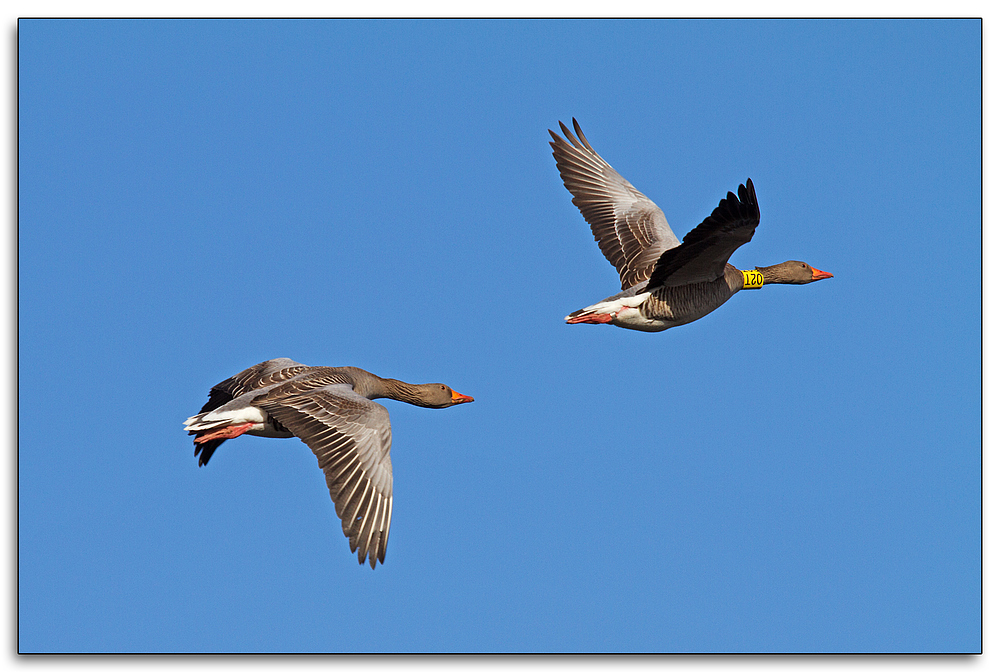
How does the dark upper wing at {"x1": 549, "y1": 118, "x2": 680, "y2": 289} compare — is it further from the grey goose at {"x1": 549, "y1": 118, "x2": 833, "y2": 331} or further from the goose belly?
the goose belly

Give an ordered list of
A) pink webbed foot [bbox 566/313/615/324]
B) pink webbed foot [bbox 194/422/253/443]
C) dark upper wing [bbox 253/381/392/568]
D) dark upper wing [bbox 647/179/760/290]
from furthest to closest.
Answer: pink webbed foot [bbox 566/313/615/324], pink webbed foot [bbox 194/422/253/443], dark upper wing [bbox 647/179/760/290], dark upper wing [bbox 253/381/392/568]

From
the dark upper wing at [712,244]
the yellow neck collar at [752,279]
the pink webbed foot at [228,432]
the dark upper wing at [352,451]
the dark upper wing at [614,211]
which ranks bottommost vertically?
the dark upper wing at [352,451]

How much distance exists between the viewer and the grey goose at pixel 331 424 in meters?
8.34

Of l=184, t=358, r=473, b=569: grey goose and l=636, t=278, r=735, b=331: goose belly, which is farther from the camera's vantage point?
l=636, t=278, r=735, b=331: goose belly

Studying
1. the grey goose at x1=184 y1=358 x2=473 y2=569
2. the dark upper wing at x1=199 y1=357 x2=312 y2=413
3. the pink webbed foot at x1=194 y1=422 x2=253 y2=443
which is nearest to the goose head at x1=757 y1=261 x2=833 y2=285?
the grey goose at x1=184 y1=358 x2=473 y2=569

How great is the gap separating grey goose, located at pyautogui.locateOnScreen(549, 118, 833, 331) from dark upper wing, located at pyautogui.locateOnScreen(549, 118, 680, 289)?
11mm

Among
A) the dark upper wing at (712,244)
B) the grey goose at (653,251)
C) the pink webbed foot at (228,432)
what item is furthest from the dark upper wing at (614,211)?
the pink webbed foot at (228,432)

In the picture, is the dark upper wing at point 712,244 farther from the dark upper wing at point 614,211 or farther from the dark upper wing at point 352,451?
the dark upper wing at point 352,451

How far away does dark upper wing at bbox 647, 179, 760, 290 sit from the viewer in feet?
30.1

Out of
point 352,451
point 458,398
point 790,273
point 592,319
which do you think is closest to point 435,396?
point 458,398

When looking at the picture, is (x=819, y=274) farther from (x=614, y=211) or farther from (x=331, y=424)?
(x=331, y=424)

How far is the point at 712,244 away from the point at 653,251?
84.6 inches

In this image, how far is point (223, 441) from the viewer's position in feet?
34.8

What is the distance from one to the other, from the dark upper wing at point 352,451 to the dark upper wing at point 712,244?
10.1ft
